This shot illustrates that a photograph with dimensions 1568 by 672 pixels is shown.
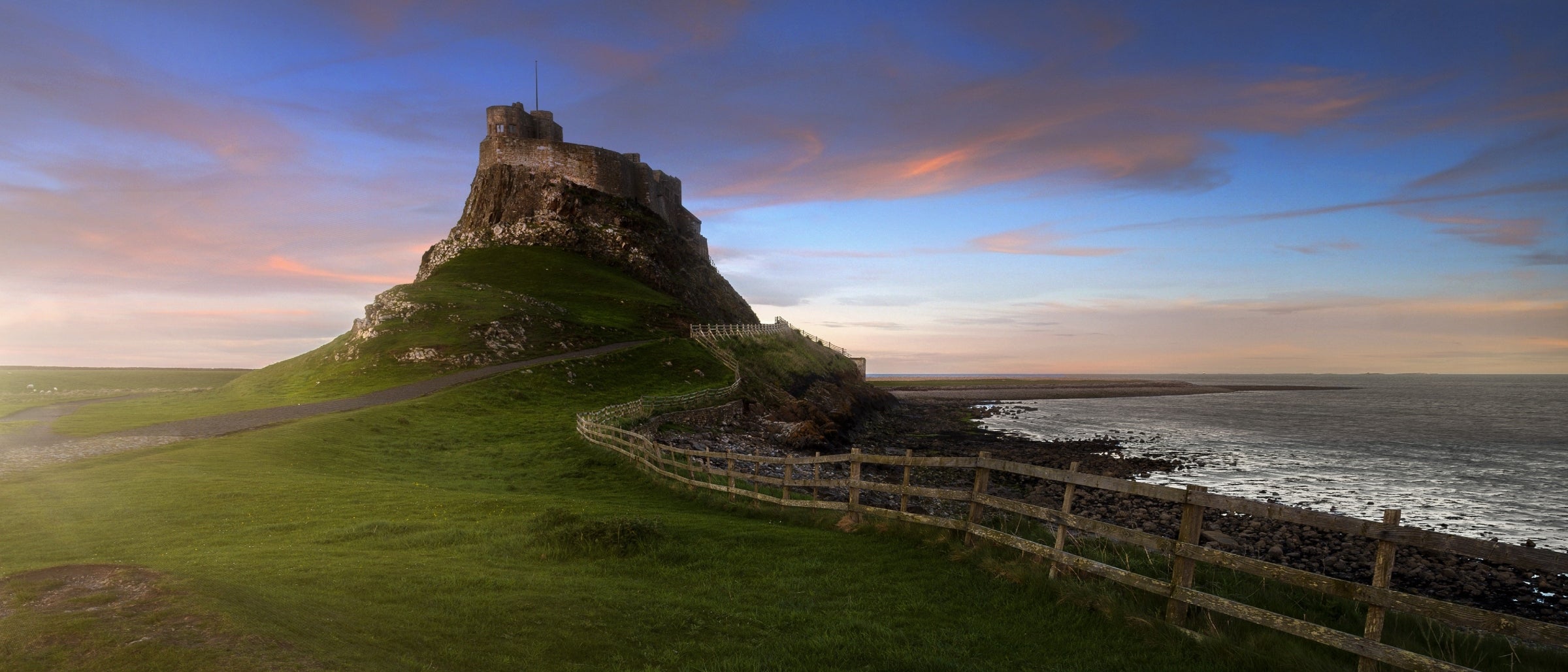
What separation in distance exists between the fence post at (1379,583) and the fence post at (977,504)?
5346 millimetres

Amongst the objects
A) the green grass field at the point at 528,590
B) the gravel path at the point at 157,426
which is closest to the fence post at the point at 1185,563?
the green grass field at the point at 528,590

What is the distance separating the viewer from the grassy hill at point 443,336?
4428 centimetres

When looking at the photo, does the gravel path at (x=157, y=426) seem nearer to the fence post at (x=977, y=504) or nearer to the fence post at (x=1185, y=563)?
the fence post at (x=977, y=504)

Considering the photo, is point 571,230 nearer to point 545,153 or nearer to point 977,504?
point 545,153

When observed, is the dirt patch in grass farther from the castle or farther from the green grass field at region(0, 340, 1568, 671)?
the castle

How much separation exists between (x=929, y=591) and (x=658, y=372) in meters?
47.1

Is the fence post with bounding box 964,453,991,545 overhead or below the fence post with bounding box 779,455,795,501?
overhead

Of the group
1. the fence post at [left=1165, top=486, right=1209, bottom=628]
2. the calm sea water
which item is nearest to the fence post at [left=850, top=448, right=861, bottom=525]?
the fence post at [left=1165, top=486, right=1209, bottom=628]

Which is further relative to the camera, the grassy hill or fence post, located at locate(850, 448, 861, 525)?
the grassy hill

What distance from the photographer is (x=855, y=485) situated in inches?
591

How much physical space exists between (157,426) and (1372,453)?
69.9m

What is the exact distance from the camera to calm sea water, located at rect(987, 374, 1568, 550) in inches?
1232

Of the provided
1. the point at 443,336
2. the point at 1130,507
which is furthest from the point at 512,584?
the point at 443,336

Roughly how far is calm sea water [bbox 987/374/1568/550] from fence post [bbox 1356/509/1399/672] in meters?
22.5
